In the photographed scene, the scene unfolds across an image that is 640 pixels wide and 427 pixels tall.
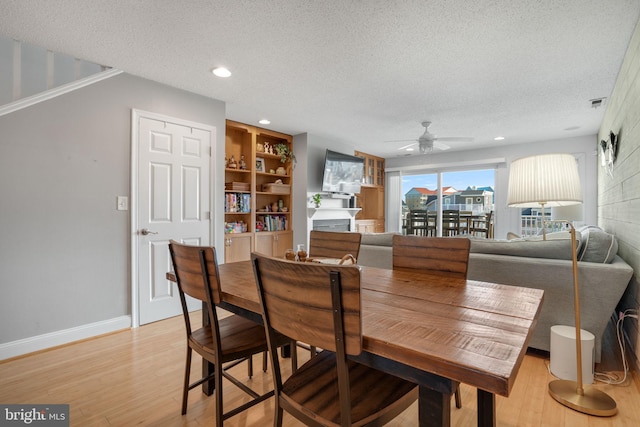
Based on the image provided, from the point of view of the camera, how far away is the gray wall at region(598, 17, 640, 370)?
2.09 meters

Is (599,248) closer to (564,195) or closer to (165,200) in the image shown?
(564,195)

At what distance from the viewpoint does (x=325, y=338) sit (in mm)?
868

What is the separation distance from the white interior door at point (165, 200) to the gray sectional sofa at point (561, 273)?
2.77 metres

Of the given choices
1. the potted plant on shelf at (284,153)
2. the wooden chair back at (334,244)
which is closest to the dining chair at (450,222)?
the potted plant on shelf at (284,153)

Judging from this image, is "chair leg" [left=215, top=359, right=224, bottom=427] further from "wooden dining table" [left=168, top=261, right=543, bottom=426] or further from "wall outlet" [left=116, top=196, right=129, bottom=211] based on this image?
"wall outlet" [left=116, top=196, right=129, bottom=211]

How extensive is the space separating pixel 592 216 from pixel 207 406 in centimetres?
610

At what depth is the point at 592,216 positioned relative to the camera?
197 inches

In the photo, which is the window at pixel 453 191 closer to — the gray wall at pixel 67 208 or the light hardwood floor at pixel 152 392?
the light hardwood floor at pixel 152 392

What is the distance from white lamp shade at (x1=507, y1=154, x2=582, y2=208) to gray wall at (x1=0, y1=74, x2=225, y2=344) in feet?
10.4

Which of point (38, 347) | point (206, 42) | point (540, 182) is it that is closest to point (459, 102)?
point (540, 182)

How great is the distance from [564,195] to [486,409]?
125 centimetres

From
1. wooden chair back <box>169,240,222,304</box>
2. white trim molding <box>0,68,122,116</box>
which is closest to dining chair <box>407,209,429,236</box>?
white trim molding <box>0,68,122,116</box>

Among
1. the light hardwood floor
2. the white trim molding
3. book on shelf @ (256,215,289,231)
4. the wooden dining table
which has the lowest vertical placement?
the light hardwood floor

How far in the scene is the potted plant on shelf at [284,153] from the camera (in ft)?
16.8
